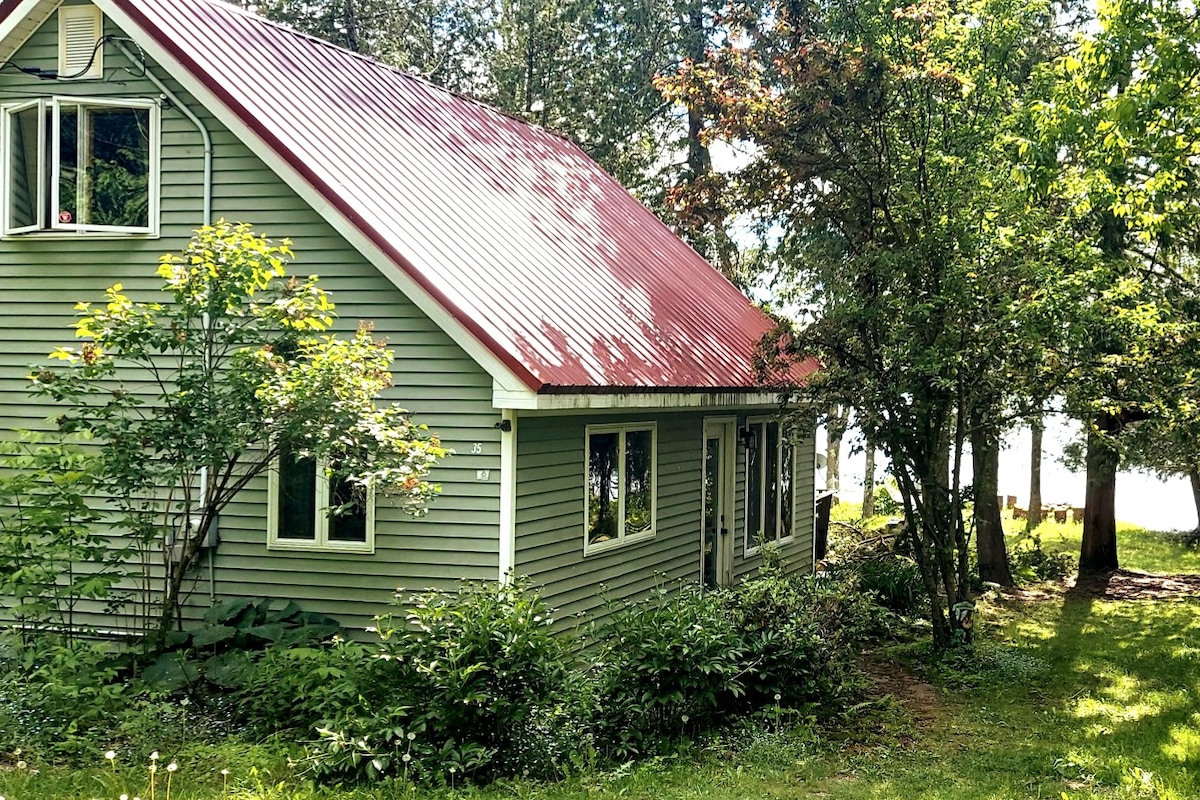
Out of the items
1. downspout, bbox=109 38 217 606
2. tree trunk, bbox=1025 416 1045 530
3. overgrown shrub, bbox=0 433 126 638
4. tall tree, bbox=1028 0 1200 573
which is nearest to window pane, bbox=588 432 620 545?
downspout, bbox=109 38 217 606

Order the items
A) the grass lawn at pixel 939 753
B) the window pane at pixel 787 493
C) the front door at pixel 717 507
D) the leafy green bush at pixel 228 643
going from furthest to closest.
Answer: the window pane at pixel 787 493 → the front door at pixel 717 507 → the leafy green bush at pixel 228 643 → the grass lawn at pixel 939 753

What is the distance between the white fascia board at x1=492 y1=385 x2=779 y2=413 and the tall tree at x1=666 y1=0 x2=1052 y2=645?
910 millimetres

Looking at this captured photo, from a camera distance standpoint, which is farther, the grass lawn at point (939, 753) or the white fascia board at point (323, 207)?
the white fascia board at point (323, 207)

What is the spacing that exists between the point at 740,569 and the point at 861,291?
5275 millimetres

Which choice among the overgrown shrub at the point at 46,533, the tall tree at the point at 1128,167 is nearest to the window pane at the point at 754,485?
the tall tree at the point at 1128,167

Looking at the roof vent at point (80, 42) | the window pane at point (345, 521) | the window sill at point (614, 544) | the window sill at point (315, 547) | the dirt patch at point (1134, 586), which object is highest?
Answer: the roof vent at point (80, 42)

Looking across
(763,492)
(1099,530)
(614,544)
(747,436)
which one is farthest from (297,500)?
(1099,530)

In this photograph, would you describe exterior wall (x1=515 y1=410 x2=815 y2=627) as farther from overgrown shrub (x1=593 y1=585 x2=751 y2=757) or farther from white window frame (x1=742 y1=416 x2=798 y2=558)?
overgrown shrub (x1=593 y1=585 x2=751 y2=757)

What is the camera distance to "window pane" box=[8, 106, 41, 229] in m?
10.8

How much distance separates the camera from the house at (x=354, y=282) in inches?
381

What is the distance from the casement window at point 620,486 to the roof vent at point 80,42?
609 centimetres

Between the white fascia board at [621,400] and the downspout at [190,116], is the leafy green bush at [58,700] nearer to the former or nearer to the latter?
the downspout at [190,116]

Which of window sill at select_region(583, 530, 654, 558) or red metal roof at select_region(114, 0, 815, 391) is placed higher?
red metal roof at select_region(114, 0, 815, 391)

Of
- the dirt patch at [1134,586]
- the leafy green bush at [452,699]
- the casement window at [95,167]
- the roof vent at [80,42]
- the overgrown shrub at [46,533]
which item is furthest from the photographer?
the dirt patch at [1134,586]
